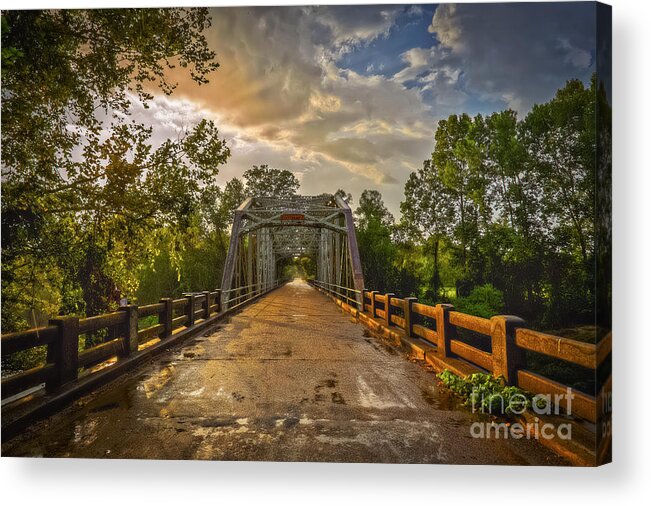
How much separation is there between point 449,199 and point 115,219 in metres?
18.6

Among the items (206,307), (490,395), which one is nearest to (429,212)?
(206,307)

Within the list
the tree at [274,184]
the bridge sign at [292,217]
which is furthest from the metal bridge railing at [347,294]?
the tree at [274,184]

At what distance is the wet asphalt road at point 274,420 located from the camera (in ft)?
10.3

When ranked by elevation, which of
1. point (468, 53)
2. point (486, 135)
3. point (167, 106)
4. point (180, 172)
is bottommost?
point (180, 172)

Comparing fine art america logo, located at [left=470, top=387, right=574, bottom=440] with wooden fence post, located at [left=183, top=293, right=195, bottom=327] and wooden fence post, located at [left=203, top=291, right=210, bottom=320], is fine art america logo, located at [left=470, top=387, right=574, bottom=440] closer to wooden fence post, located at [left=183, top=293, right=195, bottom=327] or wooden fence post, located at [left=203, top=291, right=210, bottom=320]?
wooden fence post, located at [left=183, top=293, right=195, bottom=327]

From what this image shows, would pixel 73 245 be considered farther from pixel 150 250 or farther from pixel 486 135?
pixel 486 135

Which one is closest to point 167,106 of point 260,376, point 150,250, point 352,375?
point 150,250

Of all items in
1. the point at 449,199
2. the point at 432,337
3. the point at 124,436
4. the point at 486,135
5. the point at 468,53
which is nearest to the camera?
the point at 124,436

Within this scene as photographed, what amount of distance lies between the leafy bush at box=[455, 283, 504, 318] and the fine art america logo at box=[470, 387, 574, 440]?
16.3m

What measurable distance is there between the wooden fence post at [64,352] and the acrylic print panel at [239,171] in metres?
0.02

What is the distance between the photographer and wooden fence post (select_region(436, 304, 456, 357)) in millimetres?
5379

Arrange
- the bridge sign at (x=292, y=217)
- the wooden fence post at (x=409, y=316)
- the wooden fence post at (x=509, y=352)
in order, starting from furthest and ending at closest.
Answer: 1. the bridge sign at (x=292, y=217)
2. the wooden fence post at (x=409, y=316)
3. the wooden fence post at (x=509, y=352)

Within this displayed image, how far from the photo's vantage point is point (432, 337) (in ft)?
20.4

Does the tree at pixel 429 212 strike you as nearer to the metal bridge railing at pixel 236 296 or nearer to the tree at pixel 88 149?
the metal bridge railing at pixel 236 296
